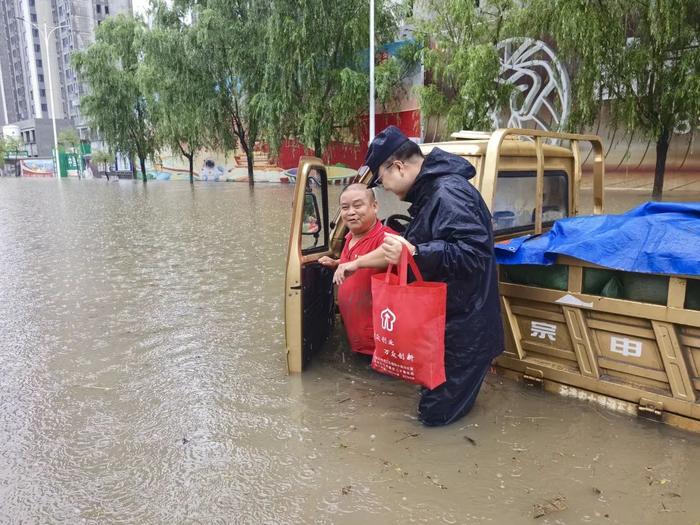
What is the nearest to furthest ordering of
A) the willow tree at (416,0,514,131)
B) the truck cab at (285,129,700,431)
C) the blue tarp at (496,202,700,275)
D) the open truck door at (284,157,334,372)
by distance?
1. the blue tarp at (496,202,700,275)
2. the truck cab at (285,129,700,431)
3. the open truck door at (284,157,334,372)
4. the willow tree at (416,0,514,131)

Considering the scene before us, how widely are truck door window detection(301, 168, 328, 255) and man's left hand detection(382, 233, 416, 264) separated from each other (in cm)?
120

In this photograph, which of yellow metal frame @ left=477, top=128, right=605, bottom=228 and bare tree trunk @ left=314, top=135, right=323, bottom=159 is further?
bare tree trunk @ left=314, top=135, right=323, bottom=159

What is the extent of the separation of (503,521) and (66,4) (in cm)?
9444

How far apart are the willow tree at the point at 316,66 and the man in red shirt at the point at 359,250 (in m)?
17.5

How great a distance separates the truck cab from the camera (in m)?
2.81

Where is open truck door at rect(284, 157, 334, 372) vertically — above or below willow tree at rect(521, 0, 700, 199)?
below

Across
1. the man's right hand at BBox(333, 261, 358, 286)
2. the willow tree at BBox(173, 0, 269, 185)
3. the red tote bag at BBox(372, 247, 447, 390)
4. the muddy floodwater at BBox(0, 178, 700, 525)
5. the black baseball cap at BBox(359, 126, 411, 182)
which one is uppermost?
the willow tree at BBox(173, 0, 269, 185)

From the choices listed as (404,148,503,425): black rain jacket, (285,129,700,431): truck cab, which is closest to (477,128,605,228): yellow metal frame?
(285,129,700,431): truck cab

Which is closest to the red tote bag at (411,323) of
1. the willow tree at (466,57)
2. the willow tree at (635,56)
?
the willow tree at (635,56)

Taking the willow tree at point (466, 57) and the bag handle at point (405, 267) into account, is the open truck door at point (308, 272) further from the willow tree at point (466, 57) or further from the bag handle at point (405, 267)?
the willow tree at point (466, 57)

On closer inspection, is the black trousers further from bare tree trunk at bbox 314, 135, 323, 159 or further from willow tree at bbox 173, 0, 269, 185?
willow tree at bbox 173, 0, 269, 185

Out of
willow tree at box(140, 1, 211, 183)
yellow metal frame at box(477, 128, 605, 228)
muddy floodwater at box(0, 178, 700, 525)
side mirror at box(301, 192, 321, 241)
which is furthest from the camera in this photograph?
willow tree at box(140, 1, 211, 183)

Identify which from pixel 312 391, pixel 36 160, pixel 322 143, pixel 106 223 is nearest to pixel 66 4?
pixel 36 160

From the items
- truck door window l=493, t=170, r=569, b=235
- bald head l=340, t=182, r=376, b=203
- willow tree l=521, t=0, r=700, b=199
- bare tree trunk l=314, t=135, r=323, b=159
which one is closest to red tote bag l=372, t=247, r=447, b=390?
bald head l=340, t=182, r=376, b=203
